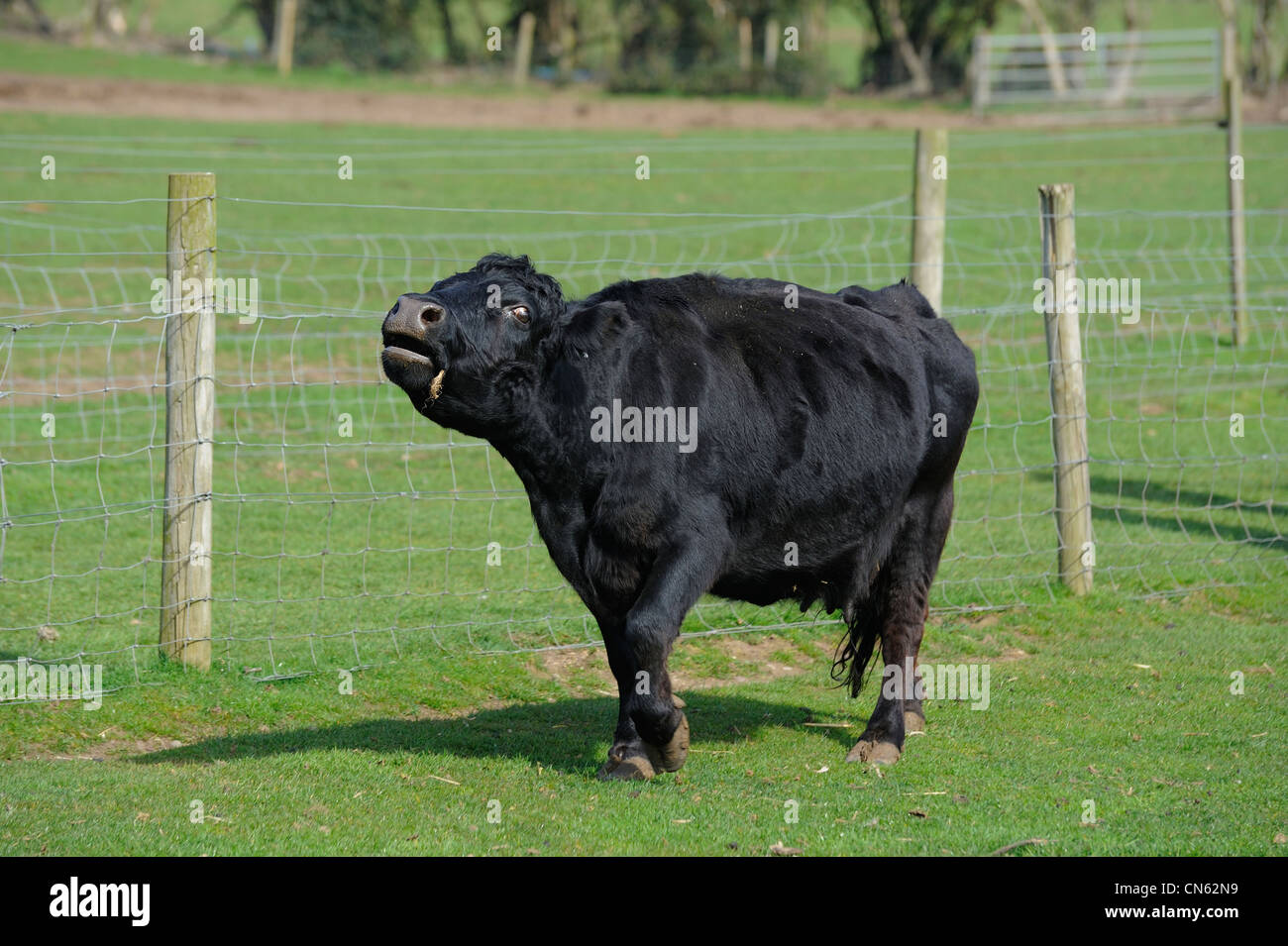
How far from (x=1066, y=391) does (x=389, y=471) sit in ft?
18.8

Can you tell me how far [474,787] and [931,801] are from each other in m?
1.76

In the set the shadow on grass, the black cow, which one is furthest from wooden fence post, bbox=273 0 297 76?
the black cow

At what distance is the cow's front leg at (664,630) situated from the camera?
5.44 m

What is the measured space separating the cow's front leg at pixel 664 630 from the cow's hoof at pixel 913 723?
1.34 meters

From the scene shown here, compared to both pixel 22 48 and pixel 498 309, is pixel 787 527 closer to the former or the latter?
pixel 498 309

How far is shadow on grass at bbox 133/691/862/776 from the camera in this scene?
616 cm

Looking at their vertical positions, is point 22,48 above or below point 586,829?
above

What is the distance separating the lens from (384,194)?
80.2 feet

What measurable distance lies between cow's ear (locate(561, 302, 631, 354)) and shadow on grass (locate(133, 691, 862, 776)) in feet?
5.77

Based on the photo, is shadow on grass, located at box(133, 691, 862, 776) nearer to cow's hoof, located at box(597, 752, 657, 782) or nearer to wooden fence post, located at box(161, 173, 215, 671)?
cow's hoof, located at box(597, 752, 657, 782)

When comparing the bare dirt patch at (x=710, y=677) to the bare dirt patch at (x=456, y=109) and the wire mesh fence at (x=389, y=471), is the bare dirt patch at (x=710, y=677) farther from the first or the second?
the bare dirt patch at (x=456, y=109)

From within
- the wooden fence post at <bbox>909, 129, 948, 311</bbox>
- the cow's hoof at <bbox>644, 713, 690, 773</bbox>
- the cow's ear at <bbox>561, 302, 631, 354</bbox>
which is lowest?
the cow's hoof at <bbox>644, 713, 690, 773</bbox>

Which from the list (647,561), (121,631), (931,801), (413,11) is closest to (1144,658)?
(931,801)

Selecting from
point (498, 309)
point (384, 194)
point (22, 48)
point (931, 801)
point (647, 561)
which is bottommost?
point (931, 801)
